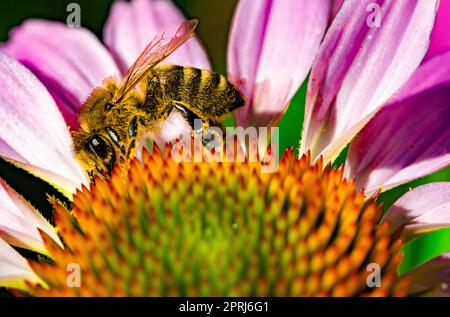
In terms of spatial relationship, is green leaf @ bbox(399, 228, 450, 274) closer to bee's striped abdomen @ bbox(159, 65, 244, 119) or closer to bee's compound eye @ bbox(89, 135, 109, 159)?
bee's striped abdomen @ bbox(159, 65, 244, 119)

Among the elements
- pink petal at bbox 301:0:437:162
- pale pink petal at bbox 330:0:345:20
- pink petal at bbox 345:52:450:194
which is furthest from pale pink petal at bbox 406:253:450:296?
pale pink petal at bbox 330:0:345:20

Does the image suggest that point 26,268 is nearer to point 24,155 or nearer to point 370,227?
point 24,155
